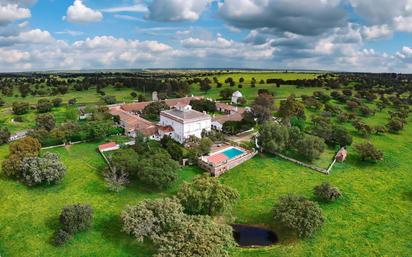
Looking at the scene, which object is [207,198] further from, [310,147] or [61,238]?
[310,147]

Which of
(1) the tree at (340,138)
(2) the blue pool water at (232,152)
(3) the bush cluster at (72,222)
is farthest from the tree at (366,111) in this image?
(3) the bush cluster at (72,222)

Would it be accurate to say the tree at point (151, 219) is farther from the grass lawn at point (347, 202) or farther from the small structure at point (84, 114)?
the small structure at point (84, 114)

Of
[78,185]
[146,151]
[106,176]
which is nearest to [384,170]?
[146,151]

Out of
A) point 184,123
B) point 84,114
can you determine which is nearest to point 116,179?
point 184,123

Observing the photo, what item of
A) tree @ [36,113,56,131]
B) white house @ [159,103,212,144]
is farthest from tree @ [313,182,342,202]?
tree @ [36,113,56,131]

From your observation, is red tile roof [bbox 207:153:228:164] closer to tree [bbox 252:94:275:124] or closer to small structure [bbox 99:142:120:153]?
small structure [bbox 99:142:120:153]
